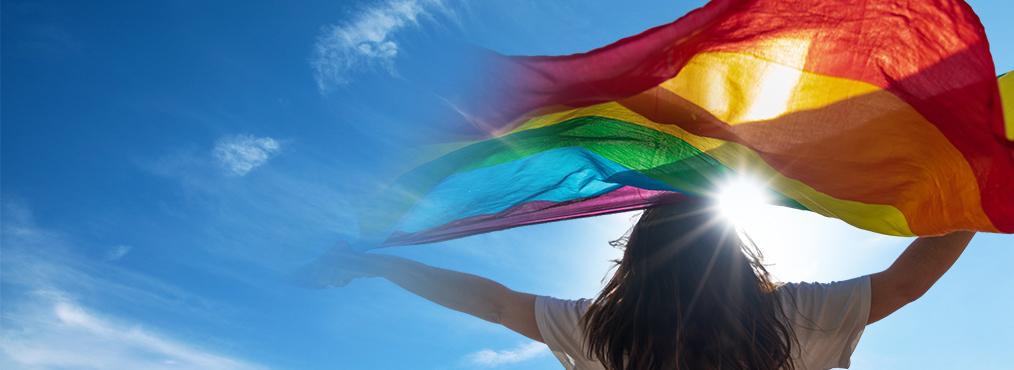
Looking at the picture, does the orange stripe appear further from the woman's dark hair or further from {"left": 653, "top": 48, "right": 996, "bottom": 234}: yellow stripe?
the woman's dark hair

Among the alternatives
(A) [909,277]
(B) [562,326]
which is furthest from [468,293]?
(A) [909,277]

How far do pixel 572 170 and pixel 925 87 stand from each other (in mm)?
2149

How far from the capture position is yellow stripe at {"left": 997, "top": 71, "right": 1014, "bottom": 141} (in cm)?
333

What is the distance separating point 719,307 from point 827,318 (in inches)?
19.7

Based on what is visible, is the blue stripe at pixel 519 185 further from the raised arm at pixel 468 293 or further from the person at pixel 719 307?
the person at pixel 719 307

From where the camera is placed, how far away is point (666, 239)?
11.8 feet

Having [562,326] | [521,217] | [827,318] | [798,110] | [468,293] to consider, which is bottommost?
[827,318]

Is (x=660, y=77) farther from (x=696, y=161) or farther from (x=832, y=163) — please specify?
(x=832, y=163)

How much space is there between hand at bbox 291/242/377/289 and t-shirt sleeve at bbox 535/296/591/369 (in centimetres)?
126

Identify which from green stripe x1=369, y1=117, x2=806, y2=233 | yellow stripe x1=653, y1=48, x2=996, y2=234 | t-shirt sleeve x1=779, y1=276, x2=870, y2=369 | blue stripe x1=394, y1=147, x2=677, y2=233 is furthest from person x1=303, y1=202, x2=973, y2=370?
blue stripe x1=394, y1=147, x2=677, y2=233

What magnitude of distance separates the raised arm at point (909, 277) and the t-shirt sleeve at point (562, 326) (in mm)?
1346

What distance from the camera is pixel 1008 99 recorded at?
3.43 metres

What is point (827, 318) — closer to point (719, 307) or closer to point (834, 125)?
point (719, 307)

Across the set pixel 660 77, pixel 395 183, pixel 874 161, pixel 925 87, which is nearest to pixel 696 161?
pixel 660 77
